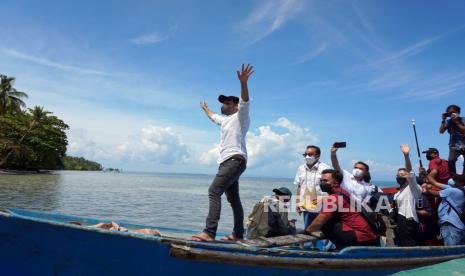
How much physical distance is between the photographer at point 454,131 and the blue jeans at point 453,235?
1.36 metres

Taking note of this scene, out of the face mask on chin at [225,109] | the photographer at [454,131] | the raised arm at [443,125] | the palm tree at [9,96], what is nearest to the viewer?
the face mask on chin at [225,109]

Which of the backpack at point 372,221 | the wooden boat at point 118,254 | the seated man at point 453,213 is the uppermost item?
the seated man at point 453,213

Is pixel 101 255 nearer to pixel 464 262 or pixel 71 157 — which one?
pixel 464 262

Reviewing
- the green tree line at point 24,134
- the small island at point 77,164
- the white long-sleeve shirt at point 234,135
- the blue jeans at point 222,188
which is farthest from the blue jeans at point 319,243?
the small island at point 77,164

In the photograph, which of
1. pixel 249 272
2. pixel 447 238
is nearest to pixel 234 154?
pixel 249 272

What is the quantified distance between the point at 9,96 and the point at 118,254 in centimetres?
4722

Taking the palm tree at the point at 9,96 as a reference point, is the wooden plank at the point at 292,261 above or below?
below

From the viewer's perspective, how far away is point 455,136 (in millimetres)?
6312

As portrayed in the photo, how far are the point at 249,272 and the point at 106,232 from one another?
1.49m

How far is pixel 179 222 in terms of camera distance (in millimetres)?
13930

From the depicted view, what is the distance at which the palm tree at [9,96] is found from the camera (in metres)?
41.5

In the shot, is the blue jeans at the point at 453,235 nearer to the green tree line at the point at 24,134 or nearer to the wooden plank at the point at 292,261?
the wooden plank at the point at 292,261

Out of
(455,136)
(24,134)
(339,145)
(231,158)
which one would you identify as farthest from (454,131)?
(24,134)

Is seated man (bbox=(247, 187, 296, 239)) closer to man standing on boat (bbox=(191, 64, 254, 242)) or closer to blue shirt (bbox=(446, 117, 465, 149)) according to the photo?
man standing on boat (bbox=(191, 64, 254, 242))
